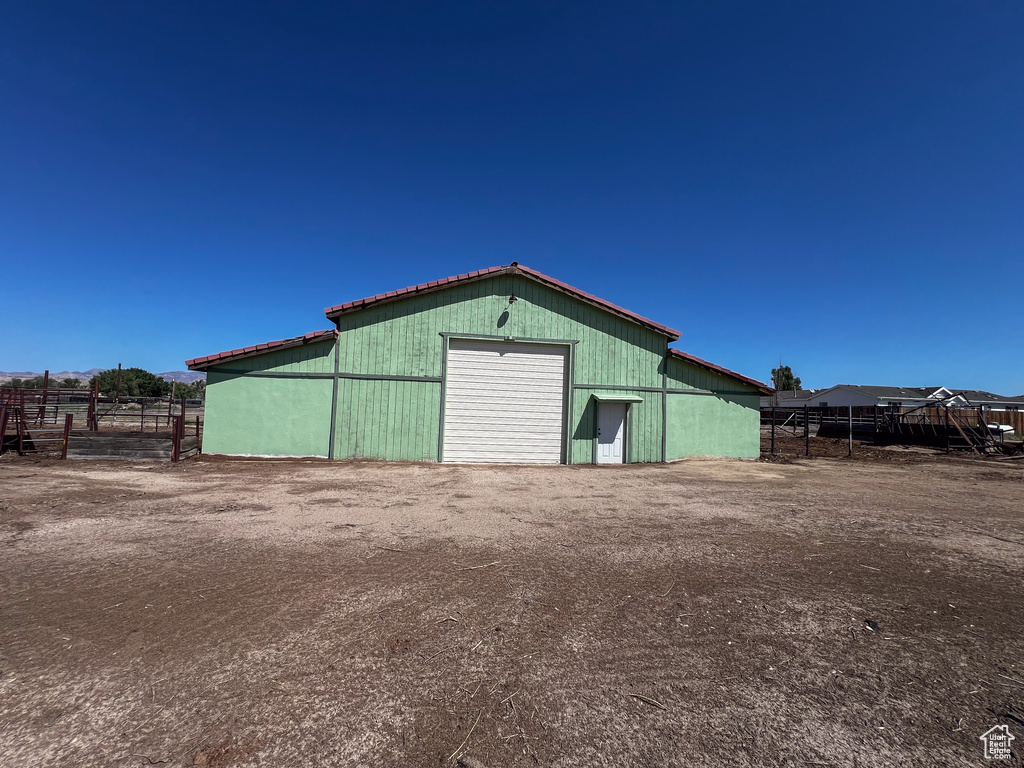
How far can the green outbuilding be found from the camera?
1234cm

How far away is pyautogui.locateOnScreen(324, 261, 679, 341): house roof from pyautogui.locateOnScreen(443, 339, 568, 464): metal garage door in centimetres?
176

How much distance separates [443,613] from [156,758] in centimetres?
179

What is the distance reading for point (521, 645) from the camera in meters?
2.98

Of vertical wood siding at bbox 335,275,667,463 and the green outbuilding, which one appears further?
vertical wood siding at bbox 335,275,667,463

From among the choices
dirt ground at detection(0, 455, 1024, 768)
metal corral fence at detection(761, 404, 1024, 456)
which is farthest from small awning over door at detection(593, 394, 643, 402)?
dirt ground at detection(0, 455, 1024, 768)

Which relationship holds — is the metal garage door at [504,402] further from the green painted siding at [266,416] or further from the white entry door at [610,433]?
the green painted siding at [266,416]

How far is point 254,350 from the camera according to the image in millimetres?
12094

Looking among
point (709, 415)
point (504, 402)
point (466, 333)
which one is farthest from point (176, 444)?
point (709, 415)

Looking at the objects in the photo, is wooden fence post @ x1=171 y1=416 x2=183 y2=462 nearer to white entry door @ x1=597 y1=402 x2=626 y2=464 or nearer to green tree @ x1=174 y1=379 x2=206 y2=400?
white entry door @ x1=597 y1=402 x2=626 y2=464

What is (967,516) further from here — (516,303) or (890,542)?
(516,303)

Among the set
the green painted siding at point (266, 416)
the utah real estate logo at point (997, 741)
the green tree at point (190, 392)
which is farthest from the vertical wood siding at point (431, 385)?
the green tree at point (190, 392)

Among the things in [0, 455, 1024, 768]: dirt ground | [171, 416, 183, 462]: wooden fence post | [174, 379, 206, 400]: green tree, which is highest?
[174, 379, 206, 400]: green tree

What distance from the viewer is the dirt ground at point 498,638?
7.04 feet

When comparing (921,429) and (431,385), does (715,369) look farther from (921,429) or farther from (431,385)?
(921,429)
